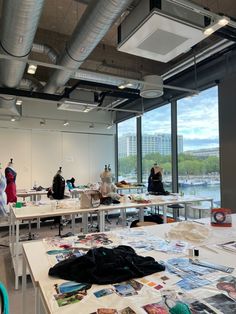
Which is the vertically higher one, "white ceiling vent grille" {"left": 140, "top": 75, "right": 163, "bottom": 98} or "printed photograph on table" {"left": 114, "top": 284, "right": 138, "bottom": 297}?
"white ceiling vent grille" {"left": 140, "top": 75, "right": 163, "bottom": 98}

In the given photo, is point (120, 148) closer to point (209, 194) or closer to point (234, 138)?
point (209, 194)

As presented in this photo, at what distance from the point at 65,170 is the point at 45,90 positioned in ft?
9.92

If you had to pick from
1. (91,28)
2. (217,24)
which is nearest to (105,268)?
(217,24)

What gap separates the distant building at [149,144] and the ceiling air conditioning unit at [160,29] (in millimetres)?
3505

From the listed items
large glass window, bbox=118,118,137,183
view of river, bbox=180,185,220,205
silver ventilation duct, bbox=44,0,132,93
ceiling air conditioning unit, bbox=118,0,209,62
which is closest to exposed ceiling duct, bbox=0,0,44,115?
silver ventilation duct, bbox=44,0,132,93

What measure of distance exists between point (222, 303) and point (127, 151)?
300 inches

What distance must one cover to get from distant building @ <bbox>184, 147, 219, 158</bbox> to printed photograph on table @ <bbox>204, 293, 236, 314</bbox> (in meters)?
4.26

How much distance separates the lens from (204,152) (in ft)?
18.0

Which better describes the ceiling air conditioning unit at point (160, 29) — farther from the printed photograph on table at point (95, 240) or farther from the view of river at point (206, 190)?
the view of river at point (206, 190)

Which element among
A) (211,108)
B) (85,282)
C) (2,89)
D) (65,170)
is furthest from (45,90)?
(85,282)

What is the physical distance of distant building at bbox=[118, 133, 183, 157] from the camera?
6.55 metres

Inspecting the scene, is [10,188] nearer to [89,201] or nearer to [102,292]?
[89,201]

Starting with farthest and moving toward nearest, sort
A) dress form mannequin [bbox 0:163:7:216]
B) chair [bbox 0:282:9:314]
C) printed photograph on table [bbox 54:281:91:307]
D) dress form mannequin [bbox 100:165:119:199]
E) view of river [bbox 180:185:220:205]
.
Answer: view of river [bbox 180:185:220:205] < dress form mannequin [bbox 0:163:7:216] < dress form mannequin [bbox 100:165:119:199] < printed photograph on table [bbox 54:281:91:307] < chair [bbox 0:282:9:314]

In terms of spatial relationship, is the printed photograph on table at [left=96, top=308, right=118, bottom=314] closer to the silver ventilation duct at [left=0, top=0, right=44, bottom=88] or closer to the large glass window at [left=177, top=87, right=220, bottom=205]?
the silver ventilation duct at [left=0, top=0, right=44, bottom=88]
